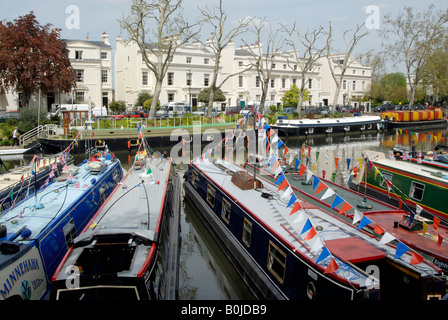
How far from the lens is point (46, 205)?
9.34m

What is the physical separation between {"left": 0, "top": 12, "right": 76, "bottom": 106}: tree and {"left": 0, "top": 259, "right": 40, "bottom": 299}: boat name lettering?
1289 inches

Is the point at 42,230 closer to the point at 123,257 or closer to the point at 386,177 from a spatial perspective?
the point at 123,257

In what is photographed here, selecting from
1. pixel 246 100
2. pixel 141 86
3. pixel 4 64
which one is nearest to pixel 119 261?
pixel 4 64

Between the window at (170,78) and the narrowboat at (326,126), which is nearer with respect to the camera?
the narrowboat at (326,126)

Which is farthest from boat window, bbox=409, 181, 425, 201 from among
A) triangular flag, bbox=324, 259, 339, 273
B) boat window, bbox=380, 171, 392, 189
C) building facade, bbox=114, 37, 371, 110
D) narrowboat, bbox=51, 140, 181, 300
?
building facade, bbox=114, 37, 371, 110

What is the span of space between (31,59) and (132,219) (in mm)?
32546

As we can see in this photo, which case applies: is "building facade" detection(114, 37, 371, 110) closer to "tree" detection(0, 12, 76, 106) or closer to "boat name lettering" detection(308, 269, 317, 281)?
"tree" detection(0, 12, 76, 106)

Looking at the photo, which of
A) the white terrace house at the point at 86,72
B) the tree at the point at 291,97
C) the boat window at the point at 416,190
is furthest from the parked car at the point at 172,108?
the boat window at the point at 416,190

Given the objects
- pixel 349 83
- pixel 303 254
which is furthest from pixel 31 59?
pixel 349 83

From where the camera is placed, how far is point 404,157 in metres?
14.5

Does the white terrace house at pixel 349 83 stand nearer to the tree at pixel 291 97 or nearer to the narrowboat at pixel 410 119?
the tree at pixel 291 97

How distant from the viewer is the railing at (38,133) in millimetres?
27572

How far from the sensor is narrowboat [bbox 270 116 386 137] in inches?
1436

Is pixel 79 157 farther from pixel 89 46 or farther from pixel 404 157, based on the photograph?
pixel 89 46
